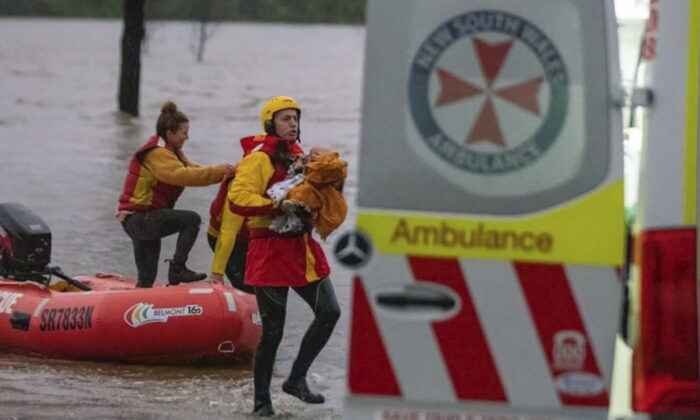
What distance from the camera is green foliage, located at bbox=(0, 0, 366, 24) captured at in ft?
376

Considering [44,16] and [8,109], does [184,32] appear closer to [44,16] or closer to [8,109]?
[44,16]

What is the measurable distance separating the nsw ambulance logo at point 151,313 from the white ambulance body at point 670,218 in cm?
530

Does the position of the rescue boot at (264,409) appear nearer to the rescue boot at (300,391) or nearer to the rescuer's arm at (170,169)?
the rescue boot at (300,391)

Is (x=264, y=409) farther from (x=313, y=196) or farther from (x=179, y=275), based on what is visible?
(x=179, y=275)

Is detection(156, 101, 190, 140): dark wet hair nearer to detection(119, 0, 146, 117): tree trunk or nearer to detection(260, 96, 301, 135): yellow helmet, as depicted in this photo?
detection(260, 96, 301, 135): yellow helmet

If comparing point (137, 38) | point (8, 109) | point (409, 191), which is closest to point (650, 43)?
point (409, 191)

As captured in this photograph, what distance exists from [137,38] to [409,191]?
22619 mm

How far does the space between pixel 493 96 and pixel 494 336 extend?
60 cm

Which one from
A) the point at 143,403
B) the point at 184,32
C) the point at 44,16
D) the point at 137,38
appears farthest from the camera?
the point at 44,16

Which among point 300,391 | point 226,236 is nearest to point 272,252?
point 300,391

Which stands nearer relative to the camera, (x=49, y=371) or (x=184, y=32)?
(x=49, y=371)

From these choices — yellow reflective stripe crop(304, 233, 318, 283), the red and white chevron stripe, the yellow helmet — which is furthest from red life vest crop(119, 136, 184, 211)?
the red and white chevron stripe

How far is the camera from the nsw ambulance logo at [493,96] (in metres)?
4.43

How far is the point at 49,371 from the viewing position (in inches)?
375
